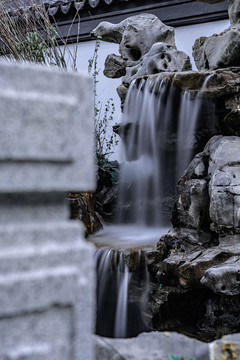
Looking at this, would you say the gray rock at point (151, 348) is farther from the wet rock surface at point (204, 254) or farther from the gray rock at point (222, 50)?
the gray rock at point (222, 50)

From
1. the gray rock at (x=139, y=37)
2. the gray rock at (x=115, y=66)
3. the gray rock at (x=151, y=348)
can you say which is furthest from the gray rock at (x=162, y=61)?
the gray rock at (x=151, y=348)

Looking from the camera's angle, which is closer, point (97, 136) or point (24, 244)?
point (24, 244)

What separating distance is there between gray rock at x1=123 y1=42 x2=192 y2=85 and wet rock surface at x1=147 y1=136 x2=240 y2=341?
5.52 ft

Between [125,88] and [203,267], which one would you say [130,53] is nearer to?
[125,88]

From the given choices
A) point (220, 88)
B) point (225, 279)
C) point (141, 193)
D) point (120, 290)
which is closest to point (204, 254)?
point (225, 279)

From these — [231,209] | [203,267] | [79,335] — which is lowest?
[203,267]

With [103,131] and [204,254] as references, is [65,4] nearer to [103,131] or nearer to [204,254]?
[103,131]

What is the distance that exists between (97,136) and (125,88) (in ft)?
5.40

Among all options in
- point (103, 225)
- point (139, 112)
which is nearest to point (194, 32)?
point (139, 112)

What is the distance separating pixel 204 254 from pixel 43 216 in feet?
8.97

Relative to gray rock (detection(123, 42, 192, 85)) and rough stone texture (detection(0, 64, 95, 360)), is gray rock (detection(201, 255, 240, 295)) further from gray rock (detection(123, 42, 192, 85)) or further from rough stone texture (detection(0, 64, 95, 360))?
gray rock (detection(123, 42, 192, 85))

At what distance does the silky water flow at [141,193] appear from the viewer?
427cm

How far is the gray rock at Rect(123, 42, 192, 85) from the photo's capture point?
5.67 meters

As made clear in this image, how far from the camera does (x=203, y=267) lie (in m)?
3.67
